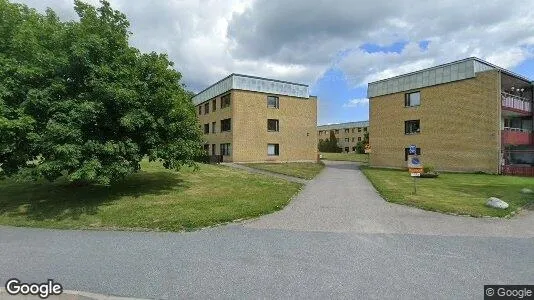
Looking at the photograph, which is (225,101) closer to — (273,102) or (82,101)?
(273,102)

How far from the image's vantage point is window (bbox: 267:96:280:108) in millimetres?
34844

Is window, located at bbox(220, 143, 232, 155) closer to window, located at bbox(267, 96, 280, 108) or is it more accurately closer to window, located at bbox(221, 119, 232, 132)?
window, located at bbox(221, 119, 232, 132)

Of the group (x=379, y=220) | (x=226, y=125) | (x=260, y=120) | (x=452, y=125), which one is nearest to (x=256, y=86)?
(x=260, y=120)

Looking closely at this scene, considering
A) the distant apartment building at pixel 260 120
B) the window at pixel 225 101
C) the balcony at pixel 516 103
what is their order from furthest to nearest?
the window at pixel 225 101 < the distant apartment building at pixel 260 120 < the balcony at pixel 516 103

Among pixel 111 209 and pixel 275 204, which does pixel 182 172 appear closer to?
pixel 111 209

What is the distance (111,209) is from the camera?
11664 mm

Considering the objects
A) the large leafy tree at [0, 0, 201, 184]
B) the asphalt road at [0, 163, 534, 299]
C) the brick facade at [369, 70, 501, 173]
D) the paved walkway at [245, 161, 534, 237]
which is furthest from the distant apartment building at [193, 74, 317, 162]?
the asphalt road at [0, 163, 534, 299]

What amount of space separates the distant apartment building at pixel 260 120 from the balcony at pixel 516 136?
58.6 feet

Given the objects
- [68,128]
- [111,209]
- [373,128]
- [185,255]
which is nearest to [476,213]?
[185,255]

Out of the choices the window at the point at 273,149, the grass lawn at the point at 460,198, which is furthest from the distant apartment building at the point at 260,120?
the grass lawn at the point at 460,198

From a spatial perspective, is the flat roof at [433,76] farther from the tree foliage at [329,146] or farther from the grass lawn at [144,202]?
the tree foliage at [329,146]

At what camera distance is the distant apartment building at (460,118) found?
2528cm

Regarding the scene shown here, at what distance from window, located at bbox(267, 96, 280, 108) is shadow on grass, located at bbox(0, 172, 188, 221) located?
18211 mm

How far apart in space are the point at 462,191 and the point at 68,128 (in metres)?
16.7
